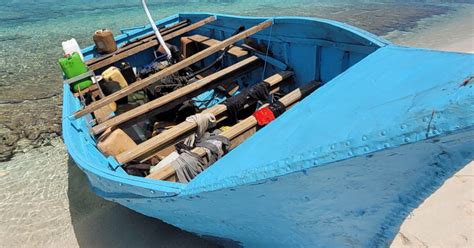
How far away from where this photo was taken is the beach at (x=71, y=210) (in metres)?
3.47

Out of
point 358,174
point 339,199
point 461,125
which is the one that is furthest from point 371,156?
point 339,199

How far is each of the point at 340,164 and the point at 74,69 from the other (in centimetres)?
443

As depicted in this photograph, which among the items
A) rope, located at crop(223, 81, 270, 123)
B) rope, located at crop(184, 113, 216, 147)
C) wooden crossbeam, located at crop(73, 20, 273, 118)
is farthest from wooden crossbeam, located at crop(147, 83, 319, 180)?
wooden crossbeam, located at crop(73, 20, 273, 118)

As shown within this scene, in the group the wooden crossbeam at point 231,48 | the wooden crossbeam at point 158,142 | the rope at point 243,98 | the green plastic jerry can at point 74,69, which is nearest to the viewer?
the wooden crossbeam at point 158,142

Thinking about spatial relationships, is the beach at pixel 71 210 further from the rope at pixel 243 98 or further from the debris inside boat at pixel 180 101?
the rope at pixel 243 98

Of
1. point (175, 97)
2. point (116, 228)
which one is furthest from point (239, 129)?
point (116, 228)

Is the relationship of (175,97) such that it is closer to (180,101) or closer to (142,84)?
(180,101)

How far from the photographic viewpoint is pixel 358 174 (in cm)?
168

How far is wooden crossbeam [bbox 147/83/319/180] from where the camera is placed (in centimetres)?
286

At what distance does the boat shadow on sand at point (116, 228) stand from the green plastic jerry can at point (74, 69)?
63.8 inches

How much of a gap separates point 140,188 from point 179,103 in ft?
6.26

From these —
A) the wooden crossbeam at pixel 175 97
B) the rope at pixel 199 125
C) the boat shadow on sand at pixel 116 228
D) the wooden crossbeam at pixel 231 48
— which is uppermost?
the wooden crossbeam at pixel 231 48

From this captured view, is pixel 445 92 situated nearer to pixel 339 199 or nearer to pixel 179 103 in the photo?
pixel 339 199

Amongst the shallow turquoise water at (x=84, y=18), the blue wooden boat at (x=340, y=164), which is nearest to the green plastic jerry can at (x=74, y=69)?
the blue wooden boat at (x=340, y=164)
